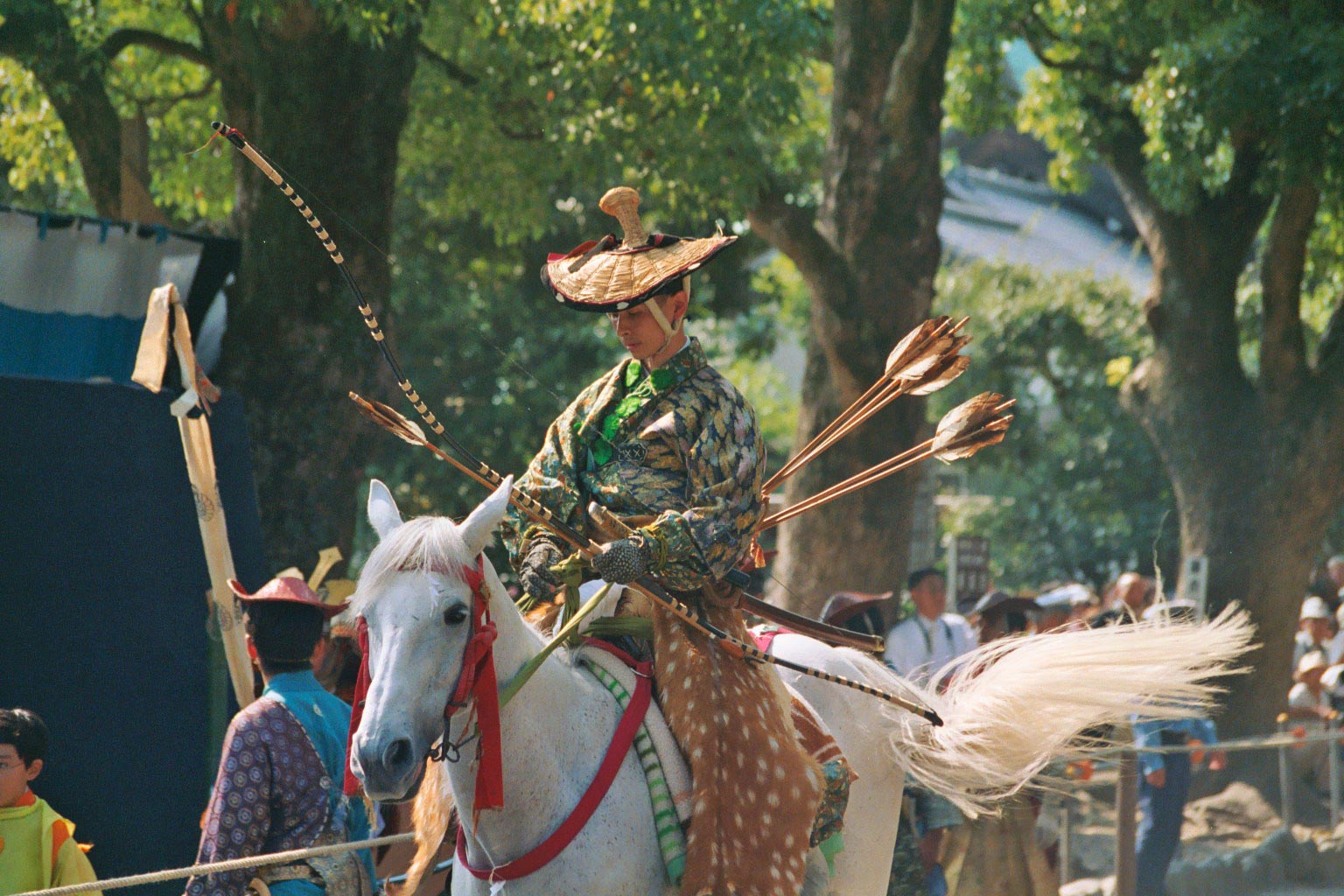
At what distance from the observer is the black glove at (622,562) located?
156 inches

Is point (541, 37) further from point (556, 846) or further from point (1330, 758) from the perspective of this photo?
point (556, 846)

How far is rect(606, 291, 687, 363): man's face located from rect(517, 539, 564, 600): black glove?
2.09 ft

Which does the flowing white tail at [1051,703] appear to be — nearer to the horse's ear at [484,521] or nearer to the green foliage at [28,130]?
the horse's ear at [484,521]

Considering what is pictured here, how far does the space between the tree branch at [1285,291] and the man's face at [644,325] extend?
29.7 ft

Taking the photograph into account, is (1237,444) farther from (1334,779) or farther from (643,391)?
(643,391)

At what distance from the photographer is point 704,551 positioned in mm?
4133

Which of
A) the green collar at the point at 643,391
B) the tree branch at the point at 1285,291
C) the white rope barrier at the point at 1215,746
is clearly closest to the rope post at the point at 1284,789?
the white rope barrier at the point at 1215,746

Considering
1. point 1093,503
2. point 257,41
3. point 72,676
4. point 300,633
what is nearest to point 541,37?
point 257,41

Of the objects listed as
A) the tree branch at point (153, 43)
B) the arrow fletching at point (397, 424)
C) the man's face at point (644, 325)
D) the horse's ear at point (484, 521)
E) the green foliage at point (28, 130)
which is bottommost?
the horse's ear at point (484, 521)

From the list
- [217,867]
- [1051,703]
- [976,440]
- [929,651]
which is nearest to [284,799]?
[217,867]

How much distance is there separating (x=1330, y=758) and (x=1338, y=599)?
21.9 feet

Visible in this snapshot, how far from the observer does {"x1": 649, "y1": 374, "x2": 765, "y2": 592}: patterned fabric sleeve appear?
4.11 meters

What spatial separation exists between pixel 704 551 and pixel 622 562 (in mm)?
284

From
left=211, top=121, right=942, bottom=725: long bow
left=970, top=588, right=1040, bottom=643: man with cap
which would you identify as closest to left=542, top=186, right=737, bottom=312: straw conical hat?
left=211, top=121, right=942, bottom=725: long bow
